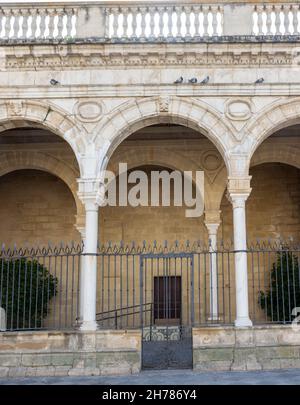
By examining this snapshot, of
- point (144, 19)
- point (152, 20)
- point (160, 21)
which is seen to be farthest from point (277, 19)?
A: point (144, 19)

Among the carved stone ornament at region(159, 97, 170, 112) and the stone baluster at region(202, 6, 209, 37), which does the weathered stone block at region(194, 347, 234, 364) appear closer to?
the carved stone ornament at region(159, 97, 170, 112)

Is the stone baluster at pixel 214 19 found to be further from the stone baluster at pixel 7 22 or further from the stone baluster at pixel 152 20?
the stone baluster at pixel 7 22

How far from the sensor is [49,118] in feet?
28.7

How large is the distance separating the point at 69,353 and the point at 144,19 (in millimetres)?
5728

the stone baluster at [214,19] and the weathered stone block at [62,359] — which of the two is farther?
the stone baluster at [214,19]

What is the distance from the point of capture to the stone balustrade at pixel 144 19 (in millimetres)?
8906

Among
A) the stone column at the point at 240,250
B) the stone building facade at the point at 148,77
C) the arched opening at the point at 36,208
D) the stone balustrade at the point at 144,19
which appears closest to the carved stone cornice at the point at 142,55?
the stone building facade at the point at 148,77

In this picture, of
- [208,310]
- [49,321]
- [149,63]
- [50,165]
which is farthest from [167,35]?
[49,321]

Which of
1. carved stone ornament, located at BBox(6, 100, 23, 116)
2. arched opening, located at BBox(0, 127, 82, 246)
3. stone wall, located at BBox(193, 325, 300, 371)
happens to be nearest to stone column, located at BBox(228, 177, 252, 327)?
stone wall, located at BBox(193, 325, 300, 371)

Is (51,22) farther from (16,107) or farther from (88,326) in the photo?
(88,326)

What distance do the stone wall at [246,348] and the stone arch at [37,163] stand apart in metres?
4.81

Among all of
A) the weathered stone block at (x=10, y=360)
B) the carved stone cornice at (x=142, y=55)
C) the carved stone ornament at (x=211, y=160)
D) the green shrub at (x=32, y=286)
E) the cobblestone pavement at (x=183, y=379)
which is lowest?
the cobblestone pavement at (x=183, y=379)

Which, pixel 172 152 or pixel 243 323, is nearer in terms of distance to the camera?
pixel 243 323
